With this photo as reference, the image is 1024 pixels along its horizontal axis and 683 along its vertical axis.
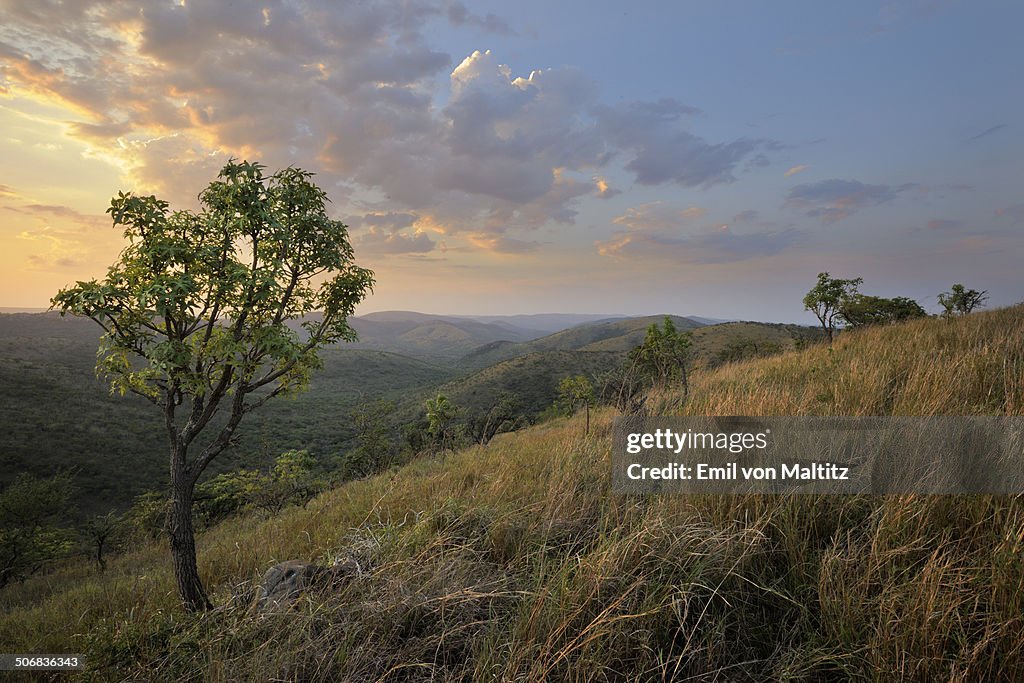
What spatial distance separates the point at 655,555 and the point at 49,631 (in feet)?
26.7

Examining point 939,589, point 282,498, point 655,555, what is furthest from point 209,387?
point 282,498

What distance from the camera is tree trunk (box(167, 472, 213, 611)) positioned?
15.8ft

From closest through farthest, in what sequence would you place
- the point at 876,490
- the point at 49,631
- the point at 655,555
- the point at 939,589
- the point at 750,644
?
1. the point at 939,589
2. the point at 750,644
3. the point at 655,555
4. the point at 876,490
5. the point at 49,631

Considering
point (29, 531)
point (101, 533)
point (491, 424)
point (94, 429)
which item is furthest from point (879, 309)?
point (94, 429)

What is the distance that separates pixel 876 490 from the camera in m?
3.08

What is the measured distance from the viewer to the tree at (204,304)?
4.79 m

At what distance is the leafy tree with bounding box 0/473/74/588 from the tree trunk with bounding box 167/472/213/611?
20.2 m

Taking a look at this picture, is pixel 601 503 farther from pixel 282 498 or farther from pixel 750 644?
pixel 282 498

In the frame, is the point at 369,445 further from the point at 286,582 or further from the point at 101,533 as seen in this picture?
the point at 286,582

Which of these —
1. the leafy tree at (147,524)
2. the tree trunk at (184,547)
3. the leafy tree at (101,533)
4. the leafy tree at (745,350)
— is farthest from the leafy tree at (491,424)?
the leafy tree at (147,524)

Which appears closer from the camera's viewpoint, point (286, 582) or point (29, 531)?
point (286, 582)

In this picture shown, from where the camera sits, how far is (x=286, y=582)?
131 inches

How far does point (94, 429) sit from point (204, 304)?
59.6 meters

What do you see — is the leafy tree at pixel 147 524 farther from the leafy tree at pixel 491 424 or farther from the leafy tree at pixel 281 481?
the leafy tree at pixel 491 424
